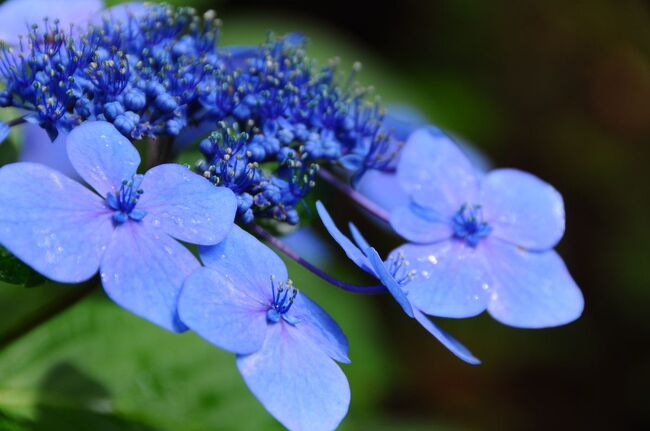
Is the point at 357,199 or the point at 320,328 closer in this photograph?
the point at 320,328

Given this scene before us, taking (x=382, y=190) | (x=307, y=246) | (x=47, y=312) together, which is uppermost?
(x=382, y=190)

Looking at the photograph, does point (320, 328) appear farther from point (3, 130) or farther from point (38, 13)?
point (38, 13)

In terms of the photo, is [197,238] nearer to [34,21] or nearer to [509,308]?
[509,308]

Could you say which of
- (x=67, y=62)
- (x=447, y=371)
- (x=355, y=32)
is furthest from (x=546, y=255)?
(x=355, y=32)

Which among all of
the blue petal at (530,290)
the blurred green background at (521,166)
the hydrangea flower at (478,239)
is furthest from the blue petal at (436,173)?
the blurred green background at (521,166)

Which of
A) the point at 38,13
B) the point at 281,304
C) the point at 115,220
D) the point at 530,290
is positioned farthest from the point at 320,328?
the point at 38,13

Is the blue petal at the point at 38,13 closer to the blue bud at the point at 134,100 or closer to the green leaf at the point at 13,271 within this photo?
the blue bud at the point at 134,100

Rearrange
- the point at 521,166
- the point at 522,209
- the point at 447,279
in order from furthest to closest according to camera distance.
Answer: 1. the point at 521,166
2. the point at 522,209
3. the point at 447,279
